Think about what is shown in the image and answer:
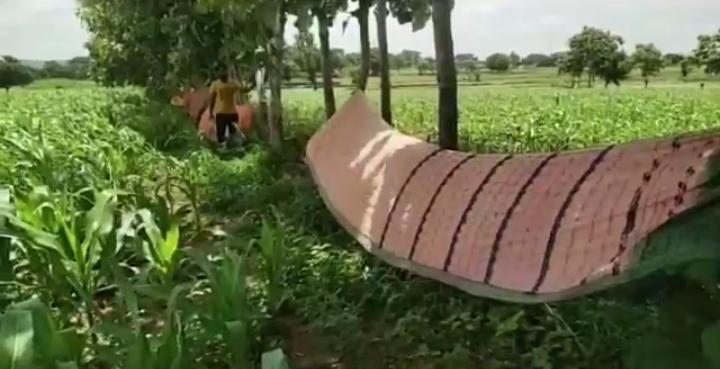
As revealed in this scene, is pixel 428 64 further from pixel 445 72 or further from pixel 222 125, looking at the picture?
pixel 445 72

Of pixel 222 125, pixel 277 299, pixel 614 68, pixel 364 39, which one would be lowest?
pixel 614 68

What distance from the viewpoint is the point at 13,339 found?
2096 millimetres

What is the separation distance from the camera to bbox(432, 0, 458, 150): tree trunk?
4.78m

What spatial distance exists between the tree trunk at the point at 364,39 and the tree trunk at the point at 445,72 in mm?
3026

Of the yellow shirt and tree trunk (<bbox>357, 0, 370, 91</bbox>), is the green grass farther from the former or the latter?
the yellow shirt

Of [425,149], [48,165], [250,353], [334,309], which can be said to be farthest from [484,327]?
[48,165]

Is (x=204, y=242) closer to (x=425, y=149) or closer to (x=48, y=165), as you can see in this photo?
(x=48, y=165)

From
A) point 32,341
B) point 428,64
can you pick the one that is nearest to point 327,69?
point 428,64

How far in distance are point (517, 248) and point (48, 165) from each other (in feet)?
10.1

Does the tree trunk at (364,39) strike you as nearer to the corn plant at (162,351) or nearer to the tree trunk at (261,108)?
the tree trunk at (261,108)

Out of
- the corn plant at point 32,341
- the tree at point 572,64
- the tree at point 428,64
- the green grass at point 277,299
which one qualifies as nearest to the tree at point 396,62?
the tree at point 428,64

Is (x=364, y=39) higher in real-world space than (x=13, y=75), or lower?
higher

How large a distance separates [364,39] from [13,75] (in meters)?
18.2

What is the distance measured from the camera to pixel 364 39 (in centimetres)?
834
